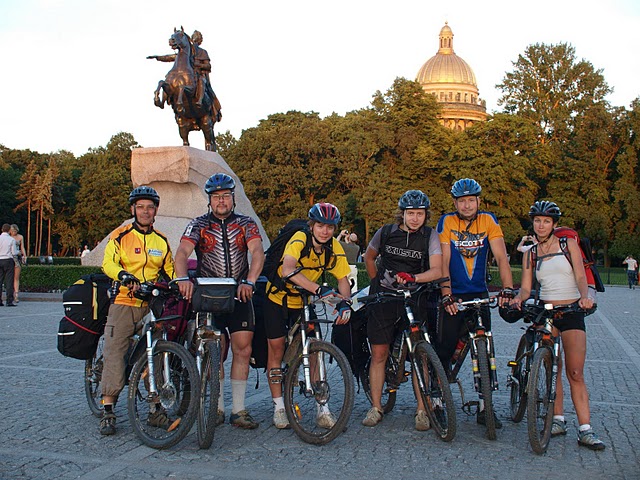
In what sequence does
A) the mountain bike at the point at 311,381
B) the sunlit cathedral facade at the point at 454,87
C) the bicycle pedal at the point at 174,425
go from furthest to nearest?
1. the sunlit cathedral facade at the point at 454,87
2. the mountain bike at the point at 311,381
3. the bicycle pedal at the point at 174,425

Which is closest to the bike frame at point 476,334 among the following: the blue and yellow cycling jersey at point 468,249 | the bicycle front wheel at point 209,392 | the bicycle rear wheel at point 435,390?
the blue and yellow cycling jersey at point 468,249

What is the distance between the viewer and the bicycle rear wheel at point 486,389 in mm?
5629

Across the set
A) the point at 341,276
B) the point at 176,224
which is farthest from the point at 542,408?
the point at 176,224

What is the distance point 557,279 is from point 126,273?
3.13 metres

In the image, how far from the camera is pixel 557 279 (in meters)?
5.84

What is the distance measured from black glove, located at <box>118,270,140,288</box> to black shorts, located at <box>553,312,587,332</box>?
3010mm

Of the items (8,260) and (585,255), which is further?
(8,260)

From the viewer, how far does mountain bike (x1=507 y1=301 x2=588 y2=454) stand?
5.29 metres

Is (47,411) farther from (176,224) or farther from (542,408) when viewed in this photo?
(176,224)

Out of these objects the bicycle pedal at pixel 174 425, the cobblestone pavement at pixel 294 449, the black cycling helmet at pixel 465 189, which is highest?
the black cycling helmet at pixel 465 189

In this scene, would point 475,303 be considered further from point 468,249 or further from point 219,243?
point 219,243

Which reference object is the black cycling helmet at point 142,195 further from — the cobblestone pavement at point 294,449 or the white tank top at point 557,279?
the white tank top at point 557,279

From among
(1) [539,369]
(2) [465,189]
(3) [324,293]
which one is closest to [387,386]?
(3) [324,293]

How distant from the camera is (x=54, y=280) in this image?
2095 centimetres
